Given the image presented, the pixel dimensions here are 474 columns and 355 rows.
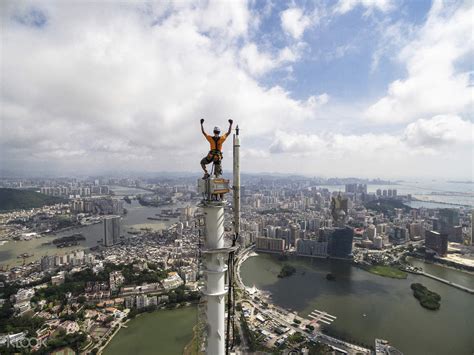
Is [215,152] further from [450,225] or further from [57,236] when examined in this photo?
[57,236]

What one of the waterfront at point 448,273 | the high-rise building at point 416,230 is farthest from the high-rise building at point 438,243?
the high-rise building at point 416,230

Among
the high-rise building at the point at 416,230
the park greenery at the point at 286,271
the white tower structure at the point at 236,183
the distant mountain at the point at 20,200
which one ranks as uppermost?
the white tower structure at the point at 236,183

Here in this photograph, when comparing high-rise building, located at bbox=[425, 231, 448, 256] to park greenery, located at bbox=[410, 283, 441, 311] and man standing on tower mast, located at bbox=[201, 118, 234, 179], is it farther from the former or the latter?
man standing on tower mast, located at bbox=[201, 118, 234, 179]

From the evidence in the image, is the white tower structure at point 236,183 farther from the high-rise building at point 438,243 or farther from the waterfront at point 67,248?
the waterfront at point 67,248

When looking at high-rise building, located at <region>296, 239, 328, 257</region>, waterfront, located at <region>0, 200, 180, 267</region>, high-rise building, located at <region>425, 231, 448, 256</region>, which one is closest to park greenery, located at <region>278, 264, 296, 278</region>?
high-rise building, located at <region>296, 239, 328, 257</region>

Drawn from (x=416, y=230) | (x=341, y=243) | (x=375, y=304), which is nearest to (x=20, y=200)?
(x=341, y=243)

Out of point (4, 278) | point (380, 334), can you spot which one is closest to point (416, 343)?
point (380, 334)
